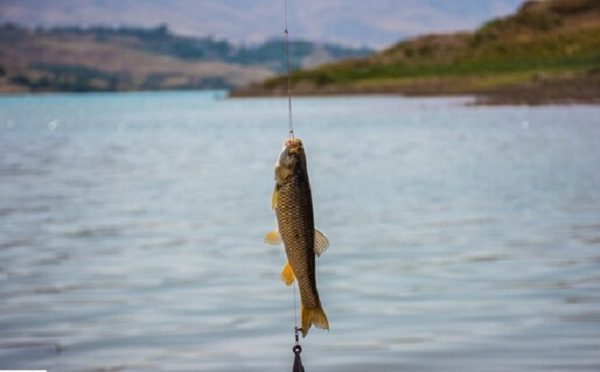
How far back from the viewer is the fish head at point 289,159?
11305 mm

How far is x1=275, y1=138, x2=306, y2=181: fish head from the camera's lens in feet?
37.1

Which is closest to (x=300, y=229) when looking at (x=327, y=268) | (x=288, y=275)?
(x=288, y=275)

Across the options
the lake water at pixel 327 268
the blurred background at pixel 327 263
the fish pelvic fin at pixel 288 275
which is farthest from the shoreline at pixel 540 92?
the fish pelvic fin at pixel 288 275

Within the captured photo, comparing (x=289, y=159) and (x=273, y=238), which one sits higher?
(x=289, y=159)

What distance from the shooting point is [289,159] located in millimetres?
11336

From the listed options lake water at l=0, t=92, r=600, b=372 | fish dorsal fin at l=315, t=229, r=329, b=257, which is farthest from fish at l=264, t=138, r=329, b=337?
lake water at l=0, t=92, r=600, b=372

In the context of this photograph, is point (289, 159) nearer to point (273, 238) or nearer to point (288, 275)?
point (273, 238)

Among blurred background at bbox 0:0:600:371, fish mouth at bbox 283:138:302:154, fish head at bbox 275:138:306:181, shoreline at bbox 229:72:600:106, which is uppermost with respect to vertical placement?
fish mouth at bbox 283:138:302:154

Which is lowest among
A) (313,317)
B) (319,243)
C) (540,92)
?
(540,92)

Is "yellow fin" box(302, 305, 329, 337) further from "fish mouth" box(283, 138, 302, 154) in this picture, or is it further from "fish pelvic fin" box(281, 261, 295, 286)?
"fish mouth" box(283, 138, 302, 154)

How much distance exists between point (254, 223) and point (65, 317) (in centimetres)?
1284

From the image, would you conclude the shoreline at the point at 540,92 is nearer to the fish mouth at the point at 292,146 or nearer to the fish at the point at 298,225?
the fish at the point at 298,225

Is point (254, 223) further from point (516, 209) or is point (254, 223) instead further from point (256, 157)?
point (256, 157)

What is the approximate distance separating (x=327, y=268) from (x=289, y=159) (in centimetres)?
1592
